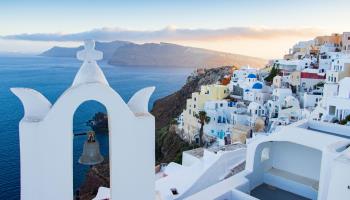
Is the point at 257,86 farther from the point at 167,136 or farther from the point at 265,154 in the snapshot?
the point at 265,154

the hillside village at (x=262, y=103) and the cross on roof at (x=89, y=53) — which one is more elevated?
the cross on roof at (x=89, y=53)

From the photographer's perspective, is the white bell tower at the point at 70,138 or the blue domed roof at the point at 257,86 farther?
the blue domed roof at the point at 257,86

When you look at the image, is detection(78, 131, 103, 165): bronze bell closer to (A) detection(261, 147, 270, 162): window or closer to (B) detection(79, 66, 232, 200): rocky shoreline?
(A) detection(261, 147, 270, 162): window

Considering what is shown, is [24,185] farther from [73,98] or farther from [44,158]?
[73,98]

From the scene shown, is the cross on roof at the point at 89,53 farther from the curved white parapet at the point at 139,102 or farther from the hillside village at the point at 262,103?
the hillside village at the point at 262,103

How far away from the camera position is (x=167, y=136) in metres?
34.4

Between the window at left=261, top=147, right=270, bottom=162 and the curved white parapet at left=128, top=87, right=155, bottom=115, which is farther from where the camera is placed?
the window at left=261, top=147, right=270, bottom=162

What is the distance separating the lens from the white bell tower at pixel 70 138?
305cm

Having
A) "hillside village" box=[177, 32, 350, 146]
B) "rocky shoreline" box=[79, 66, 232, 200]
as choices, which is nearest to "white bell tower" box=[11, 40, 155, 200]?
"rocky shoreline" box=[79, 66, 232, 200]

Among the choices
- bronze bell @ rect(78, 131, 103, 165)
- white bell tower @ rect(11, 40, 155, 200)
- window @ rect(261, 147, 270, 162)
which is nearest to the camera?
white bell tower @ rect(11, 40, 155, 200)

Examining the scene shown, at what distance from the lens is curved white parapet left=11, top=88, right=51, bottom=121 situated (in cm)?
312

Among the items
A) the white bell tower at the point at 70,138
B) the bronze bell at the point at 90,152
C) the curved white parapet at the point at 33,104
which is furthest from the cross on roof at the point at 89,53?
the bronze bell at the point at 90,152

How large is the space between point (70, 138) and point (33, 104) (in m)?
0.48

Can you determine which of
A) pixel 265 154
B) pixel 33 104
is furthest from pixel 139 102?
pixel 265 154
